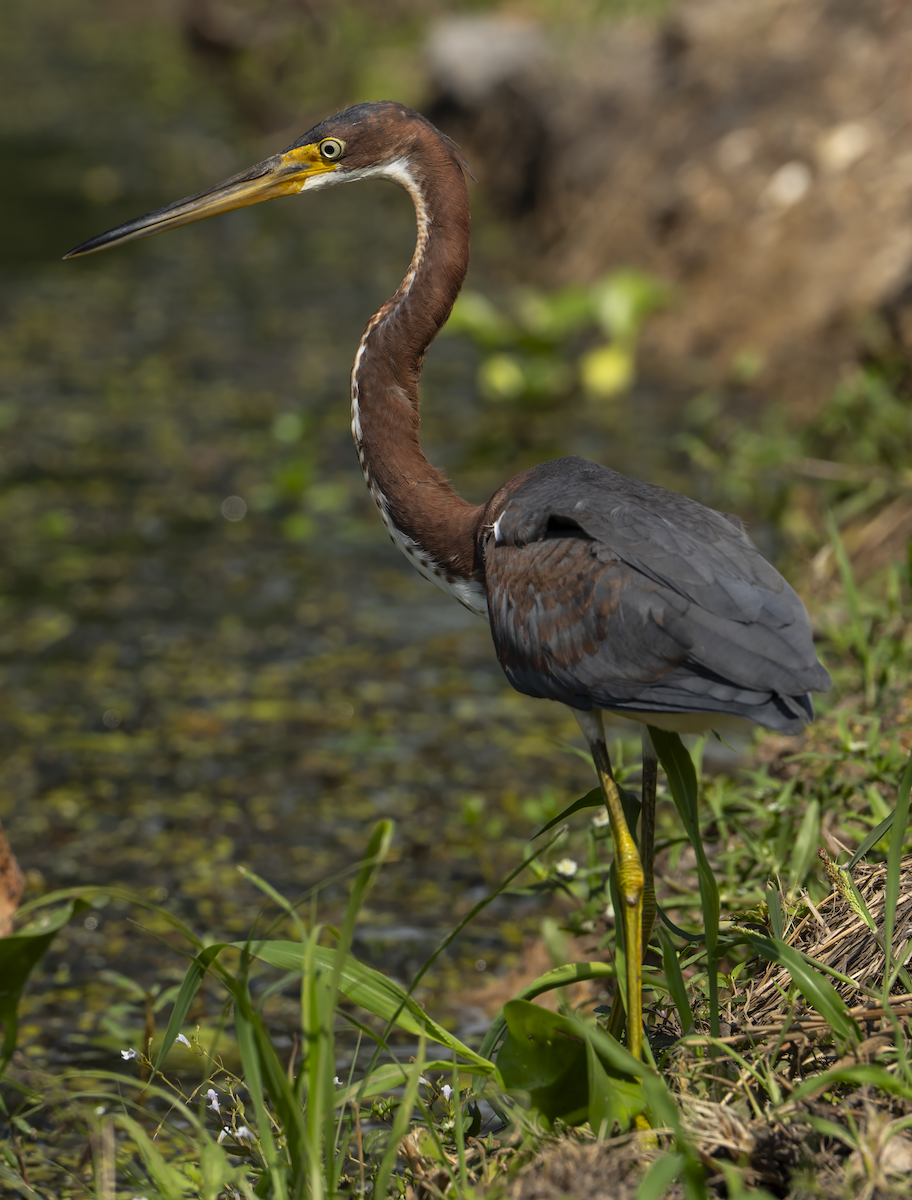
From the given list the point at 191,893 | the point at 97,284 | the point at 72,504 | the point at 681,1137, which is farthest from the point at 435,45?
the point at 681,1137

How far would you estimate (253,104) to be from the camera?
1409 cm

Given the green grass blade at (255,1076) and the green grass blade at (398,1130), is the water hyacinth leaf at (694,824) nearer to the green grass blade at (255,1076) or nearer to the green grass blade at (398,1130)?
the green grass blade at (398,1130)

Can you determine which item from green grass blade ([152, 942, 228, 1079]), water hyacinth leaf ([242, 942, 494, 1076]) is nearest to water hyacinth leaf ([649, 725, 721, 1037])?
water hyacinth leaf ([242, 942, 494, 1076])

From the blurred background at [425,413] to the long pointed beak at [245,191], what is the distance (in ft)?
5.84

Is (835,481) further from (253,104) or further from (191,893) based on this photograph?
(253,104)

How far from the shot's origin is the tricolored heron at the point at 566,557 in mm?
2617

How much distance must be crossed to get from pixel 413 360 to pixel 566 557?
0.76m

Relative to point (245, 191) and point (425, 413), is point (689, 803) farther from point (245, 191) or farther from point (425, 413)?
point (425, 413)

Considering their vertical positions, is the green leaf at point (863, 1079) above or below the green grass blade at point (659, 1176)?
below

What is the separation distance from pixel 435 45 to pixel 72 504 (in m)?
7.15

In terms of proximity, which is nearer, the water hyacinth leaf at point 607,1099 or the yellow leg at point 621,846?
the water hyacinth leaf at point 607,1099

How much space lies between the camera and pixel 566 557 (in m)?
2.84

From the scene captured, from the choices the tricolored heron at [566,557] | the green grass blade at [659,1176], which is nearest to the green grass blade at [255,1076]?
the green grass blade at [659,1176]

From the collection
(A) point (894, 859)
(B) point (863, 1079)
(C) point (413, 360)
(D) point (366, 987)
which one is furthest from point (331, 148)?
(B) point (863, 1079)
